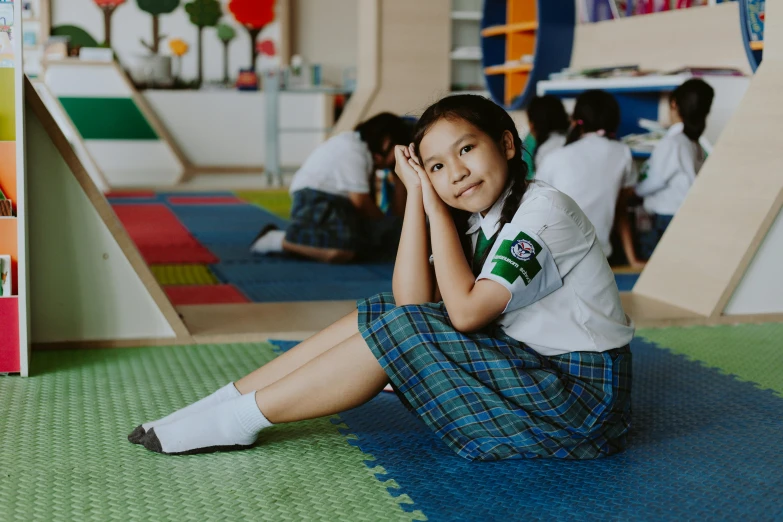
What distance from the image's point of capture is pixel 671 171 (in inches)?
149

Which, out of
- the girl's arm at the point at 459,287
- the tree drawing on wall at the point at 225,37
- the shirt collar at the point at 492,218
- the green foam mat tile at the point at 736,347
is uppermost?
the tree drawing on wall at the point at 225,37

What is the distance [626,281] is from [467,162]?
A: 2.10 meters

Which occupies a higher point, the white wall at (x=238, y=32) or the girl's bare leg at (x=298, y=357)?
the white wall at (x=238, y=32)

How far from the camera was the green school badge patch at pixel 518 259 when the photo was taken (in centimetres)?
146

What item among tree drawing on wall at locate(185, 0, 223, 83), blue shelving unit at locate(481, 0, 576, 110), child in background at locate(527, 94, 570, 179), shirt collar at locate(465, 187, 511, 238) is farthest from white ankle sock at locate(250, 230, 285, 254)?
tree drawing on wall at locate(185, 0, 223, 83)

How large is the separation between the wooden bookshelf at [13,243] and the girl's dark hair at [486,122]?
96 centimetres

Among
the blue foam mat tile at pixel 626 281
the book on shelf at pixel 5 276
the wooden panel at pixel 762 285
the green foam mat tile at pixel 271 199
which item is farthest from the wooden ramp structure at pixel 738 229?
the green foam mat tile at pixel 271 199

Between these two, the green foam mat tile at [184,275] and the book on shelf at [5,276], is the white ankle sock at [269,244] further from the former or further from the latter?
the book on shelf at [5,276]

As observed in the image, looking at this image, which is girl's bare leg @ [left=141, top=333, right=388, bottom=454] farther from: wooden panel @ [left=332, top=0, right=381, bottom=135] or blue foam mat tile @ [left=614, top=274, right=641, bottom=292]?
wooden panel @ [left=332, top=0, right=381, bottom=135]

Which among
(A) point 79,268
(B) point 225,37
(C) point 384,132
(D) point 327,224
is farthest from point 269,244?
(B) point 225,37

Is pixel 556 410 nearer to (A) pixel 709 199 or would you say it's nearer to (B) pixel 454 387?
(B) pixel 454 387

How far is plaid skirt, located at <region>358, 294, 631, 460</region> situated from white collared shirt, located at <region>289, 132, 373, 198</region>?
87.2 inches

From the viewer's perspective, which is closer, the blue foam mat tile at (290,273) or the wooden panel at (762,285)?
the wooden panel at (762,285)

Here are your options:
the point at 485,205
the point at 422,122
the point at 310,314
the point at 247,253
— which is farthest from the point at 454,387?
the point at 247,253
